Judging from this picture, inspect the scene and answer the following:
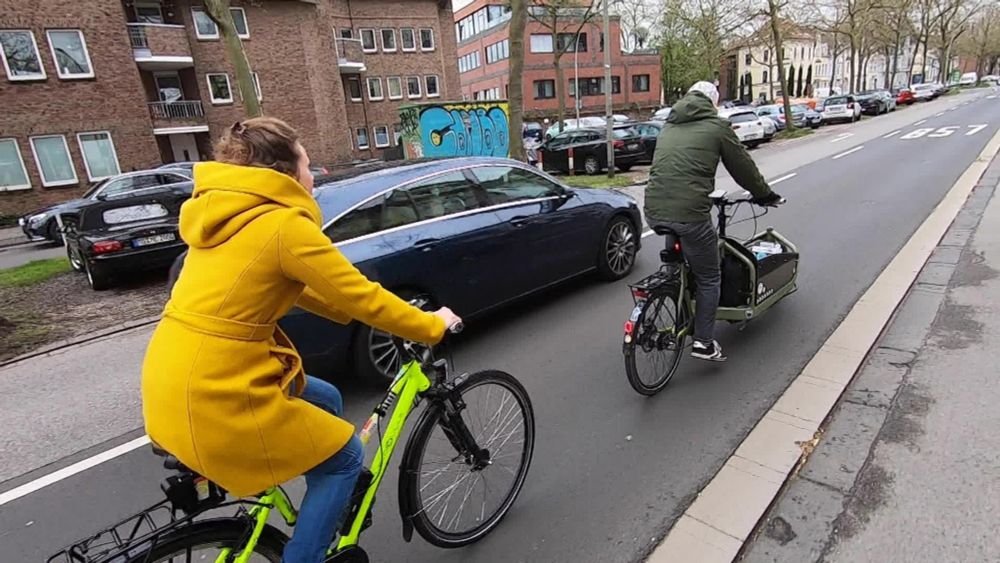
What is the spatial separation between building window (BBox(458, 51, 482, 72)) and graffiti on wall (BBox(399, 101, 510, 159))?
38.3 m

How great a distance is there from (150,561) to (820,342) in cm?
450

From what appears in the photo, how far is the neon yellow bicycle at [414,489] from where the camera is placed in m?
1.67

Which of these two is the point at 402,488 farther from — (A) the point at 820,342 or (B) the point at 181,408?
(A) the point at 820,342

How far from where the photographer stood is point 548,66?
5175cm

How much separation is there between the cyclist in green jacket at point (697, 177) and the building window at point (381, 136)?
3222cm

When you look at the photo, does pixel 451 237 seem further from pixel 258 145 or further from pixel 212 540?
pixel 212 540

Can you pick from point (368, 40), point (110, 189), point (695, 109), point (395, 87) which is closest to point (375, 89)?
point (395, 87)

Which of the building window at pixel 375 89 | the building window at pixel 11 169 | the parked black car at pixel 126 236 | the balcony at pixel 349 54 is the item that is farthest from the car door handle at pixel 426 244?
the building window at pixel 375 89

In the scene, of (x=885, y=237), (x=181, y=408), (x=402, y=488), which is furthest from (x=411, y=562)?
(x=885, y=237)

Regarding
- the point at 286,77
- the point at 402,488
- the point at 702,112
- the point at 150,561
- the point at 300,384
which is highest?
the point at 286,77

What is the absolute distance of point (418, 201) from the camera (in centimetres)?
466

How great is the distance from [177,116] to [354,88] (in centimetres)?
1072

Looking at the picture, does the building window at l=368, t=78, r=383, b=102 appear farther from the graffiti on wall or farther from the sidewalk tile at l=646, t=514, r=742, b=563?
the sidewalk tile at l=646, t=514, r=742, b=563

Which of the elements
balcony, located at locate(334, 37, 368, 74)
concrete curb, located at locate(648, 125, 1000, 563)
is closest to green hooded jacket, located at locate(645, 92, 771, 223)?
concrete curb, located at locate(648, 125, 1000, 563)
